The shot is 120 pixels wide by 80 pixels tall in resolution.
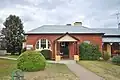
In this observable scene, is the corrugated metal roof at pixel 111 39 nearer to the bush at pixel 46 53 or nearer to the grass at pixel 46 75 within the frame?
the bush at pixel 46 53

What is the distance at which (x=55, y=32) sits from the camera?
35.6 m

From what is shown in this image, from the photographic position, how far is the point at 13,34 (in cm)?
4862

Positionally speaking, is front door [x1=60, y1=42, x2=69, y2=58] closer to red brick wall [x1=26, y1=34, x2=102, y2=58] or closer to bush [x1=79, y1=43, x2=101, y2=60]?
red brick wall [x1=26, y1=34, x2=102, y2=58]

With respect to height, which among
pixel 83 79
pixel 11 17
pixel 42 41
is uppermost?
pixel 11 17

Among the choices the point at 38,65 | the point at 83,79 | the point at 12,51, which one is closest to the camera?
the point at 83,79

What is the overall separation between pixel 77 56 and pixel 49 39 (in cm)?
593

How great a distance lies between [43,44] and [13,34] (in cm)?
1538

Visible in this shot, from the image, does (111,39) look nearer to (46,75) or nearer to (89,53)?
(89,53)

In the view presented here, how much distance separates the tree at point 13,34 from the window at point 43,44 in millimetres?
13586

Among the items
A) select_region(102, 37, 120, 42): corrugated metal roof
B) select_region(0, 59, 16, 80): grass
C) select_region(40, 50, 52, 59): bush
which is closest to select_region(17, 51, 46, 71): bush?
select_region(0, 59, 16, 80): grass

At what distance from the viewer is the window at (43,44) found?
35.0 meters

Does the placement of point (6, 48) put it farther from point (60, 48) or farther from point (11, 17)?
point (60, 48)

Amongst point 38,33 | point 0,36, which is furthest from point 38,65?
point 0,36

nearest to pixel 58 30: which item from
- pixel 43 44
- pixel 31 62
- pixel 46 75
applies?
pixel 43 44
